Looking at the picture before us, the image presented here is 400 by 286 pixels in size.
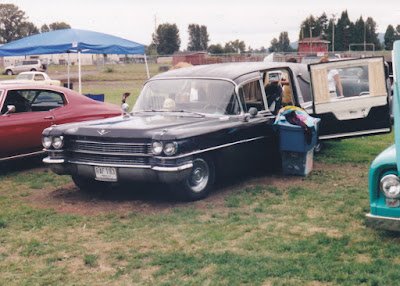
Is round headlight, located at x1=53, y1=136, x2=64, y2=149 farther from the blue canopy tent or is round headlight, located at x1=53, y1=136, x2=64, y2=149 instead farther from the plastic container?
the blue canopy tent

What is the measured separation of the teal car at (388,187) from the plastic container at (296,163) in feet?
9.34

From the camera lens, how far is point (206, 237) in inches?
212

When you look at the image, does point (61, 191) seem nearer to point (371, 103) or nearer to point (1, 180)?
point (1, 180)

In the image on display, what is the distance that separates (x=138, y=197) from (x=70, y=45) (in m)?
9.38

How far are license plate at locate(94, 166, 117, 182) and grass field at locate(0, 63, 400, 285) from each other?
1.23 feet

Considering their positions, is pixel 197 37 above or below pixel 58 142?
above

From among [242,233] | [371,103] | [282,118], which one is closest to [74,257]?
[242,233]

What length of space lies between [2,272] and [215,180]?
3.47m

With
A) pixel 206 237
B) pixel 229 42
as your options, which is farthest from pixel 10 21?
pixel 206 237

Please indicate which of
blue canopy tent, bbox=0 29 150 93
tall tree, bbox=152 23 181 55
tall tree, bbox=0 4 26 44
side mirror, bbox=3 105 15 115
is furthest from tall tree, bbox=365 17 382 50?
side mirror, bbox=3 105 15 115

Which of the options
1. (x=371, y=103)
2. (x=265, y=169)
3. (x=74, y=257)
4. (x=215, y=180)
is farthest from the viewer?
(x=265, y=169)

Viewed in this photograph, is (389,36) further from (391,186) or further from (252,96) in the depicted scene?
(391,186)

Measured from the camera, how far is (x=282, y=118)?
304 inches

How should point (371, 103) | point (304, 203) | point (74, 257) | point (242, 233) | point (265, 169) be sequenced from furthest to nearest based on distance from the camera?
point (265, 169) → point (371, 103) → point (304, 203) → point (242, 233) → point (74, 257)
